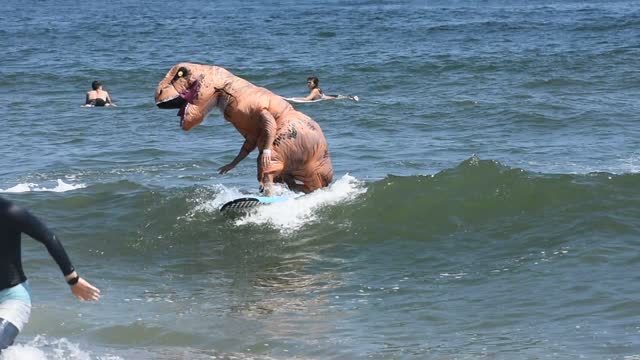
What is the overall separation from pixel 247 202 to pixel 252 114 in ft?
3.18

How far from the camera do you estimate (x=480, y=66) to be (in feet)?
79.6

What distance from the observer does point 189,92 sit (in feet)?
34.3

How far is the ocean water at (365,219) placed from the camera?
7969 mm

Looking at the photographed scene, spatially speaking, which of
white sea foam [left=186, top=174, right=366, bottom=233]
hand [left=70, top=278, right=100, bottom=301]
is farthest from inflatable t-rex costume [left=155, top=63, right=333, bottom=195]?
hand [left=70, top=278, right=100, bottom=301]

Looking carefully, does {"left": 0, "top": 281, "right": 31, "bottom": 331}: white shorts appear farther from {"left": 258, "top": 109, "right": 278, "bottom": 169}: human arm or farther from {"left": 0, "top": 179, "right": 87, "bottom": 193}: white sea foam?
{"left": 0, "top": 179, "right": 87, "bottom": 193}: white sea foam

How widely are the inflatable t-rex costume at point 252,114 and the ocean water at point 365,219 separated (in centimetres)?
73

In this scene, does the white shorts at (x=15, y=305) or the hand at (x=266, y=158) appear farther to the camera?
the hand at (x=266, y=158)

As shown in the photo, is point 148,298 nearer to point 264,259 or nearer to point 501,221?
point 264,259

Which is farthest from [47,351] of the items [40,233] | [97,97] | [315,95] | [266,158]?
[97,97]

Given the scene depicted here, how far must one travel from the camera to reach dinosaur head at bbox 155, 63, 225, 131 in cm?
1042

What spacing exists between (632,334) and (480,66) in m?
17.0

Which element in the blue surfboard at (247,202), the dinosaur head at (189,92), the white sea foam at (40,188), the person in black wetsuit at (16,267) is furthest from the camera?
the white sea foam at (40,188)

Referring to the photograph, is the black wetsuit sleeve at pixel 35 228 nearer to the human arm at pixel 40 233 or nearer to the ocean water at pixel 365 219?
the human arm at pixel 40 233

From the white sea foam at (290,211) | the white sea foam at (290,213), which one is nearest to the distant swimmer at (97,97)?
the white sea foam at (290,211)
